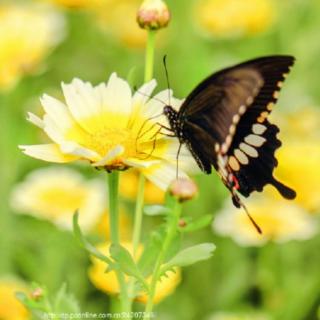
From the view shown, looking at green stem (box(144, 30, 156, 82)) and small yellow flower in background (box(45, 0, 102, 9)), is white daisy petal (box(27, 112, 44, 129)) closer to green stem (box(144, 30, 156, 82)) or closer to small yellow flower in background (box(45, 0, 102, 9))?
green stem (box(144, 30, 156, 82))

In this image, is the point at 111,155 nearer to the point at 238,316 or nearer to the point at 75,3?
the point at 238,316

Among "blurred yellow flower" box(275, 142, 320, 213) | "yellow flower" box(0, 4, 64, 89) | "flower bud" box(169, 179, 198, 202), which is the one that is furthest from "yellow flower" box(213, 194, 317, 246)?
"flower bud" box(169, 179, 198, 202)

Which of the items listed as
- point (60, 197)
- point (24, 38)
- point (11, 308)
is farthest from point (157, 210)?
point (24, 38)

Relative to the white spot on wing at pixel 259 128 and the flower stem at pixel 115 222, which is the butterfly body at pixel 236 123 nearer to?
the white spot on wing at pixel 259 128

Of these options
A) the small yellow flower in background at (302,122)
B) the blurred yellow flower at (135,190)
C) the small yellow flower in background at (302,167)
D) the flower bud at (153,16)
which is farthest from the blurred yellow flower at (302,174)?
the flower bud at (153,16)

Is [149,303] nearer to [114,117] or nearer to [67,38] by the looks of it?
[114,117]
